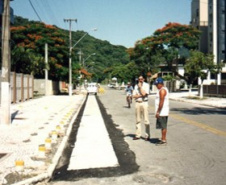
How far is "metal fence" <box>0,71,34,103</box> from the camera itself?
24.2 meters

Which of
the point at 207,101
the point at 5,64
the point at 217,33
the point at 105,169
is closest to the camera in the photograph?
the point at 105,169

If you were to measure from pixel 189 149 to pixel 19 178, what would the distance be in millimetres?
4259

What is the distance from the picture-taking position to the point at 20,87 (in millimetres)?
26547

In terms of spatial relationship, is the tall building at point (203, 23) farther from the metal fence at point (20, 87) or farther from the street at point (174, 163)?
the street at point (174, 163)

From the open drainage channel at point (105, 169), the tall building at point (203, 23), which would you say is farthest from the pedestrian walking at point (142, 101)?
the tall building at point (203, 23)

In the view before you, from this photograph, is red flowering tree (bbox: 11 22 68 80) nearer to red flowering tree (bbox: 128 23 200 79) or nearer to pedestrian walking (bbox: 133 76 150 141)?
red flowering tree (bbox: 128 23 200 79)

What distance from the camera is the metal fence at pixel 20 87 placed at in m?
24.2

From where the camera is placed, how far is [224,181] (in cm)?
536

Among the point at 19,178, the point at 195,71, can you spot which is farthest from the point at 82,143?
the point at 195,71

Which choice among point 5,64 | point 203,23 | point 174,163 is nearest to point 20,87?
point 5,64

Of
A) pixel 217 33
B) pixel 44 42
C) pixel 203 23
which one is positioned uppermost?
pixel 203 23

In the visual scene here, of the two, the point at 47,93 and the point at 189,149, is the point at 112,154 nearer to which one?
the point at 189,149

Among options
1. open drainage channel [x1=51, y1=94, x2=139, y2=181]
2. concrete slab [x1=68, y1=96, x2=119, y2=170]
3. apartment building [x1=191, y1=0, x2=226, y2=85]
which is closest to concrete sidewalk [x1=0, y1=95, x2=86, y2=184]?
open drainage channel [x1=51, y1=94, x2=139, y2=181]

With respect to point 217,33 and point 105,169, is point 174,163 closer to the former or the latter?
point 105,169
